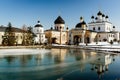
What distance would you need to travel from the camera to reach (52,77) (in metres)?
9.62

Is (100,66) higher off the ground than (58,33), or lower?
lower

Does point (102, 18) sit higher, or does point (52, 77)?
point (102, 18)

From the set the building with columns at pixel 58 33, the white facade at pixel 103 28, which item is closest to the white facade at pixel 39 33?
the building with columns at pixel 58 33

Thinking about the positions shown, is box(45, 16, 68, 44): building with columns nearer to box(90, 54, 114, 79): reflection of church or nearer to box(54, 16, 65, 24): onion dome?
box(54, 16, 65, 24): onion dome

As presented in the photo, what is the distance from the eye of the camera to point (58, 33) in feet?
180

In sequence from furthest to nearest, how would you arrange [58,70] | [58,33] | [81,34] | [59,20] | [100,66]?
1. [59,20]
2. [58,33]
3. [81,34]
4. [100,66]
5. [58,70]

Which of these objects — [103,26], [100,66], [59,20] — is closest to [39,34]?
[59,20]

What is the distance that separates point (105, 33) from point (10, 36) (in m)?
27.8

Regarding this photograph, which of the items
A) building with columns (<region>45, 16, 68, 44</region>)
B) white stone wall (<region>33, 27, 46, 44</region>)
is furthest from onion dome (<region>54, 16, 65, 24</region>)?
white stone wall (<region>33, 27, 46, 44</region>)

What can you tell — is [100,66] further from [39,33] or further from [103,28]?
[103,28]

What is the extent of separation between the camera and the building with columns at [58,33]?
53625 mm

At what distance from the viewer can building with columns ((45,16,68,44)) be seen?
53.6m

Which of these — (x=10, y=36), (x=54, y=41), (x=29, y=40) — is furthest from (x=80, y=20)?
(x=10, y=36)

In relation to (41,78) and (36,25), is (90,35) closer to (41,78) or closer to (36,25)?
(36,25)
